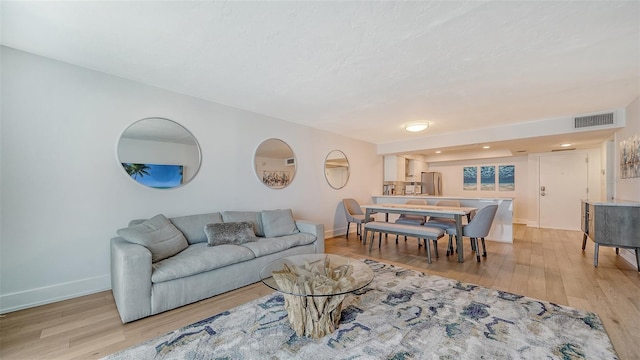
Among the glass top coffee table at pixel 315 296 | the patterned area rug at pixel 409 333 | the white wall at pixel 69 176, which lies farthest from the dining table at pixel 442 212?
the white wall at pixel 69 176

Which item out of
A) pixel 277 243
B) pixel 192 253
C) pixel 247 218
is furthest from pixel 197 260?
pixel 247 218

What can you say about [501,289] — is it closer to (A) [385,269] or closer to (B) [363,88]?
(A) [385,269]

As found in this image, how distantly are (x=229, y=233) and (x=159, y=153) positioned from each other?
1345mm

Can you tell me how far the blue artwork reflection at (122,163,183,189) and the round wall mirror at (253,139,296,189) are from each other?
3.86 feet

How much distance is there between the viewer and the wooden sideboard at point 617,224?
3.06 metres

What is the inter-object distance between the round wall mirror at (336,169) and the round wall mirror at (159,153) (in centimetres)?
276

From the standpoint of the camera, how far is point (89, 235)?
261 cm

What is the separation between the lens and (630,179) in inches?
137

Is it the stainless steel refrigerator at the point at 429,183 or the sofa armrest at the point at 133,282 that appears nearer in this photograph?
the sofa armrest at the point at 133,282

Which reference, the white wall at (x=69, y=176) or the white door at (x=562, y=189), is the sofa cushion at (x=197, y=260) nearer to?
the white wall at (x=69, y=176)

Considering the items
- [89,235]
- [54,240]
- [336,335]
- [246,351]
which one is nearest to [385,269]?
[336,335]

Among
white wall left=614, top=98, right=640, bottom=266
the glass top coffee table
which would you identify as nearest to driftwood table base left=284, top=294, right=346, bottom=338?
the glass top coffee table

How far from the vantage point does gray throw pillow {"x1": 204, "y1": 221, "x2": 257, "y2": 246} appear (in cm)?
294

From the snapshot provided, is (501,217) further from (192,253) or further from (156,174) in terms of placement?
(156,174)
